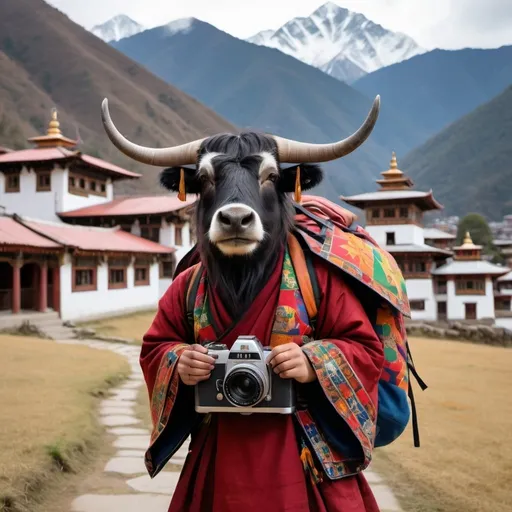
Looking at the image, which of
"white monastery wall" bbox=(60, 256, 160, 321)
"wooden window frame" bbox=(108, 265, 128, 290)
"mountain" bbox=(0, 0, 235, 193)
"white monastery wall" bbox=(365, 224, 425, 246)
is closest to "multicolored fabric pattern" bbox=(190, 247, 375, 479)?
"white monastery wall" bbox=(60, 256, 160, 321)

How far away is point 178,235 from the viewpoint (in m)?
30.3

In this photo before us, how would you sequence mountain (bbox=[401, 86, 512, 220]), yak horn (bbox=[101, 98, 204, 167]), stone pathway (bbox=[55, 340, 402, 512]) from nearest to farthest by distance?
yak horn (bbox=[101, 98, 204, 167]) < stone pathway (bbox=[55, 340, 402, 512]) < mountain (bbox=[401, 86, 512, 220])

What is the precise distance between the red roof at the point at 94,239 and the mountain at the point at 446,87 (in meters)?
169

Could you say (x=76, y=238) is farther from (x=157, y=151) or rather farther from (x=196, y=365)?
(x=196, y=365)

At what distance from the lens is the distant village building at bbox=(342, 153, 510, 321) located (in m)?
32.6

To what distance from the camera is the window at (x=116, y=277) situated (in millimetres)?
23953

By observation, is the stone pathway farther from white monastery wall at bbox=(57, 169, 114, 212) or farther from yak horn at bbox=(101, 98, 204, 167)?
white monastery wall at bbox=(57, 169, 114, 212)

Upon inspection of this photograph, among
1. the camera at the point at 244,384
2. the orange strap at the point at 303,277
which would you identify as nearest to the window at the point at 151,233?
the orange strap at the point at 303,277

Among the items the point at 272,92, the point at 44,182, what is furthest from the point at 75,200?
the point at 272,92

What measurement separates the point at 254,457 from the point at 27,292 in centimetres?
2060

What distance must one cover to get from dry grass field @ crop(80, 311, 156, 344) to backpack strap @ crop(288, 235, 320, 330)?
14.4 meters

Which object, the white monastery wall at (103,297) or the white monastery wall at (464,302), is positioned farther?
the white monastery wall at (464,302)

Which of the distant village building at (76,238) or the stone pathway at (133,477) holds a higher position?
the distant village building at (76,238)

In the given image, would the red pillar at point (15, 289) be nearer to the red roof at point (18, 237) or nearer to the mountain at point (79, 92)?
the red roof at point (18, 237)
